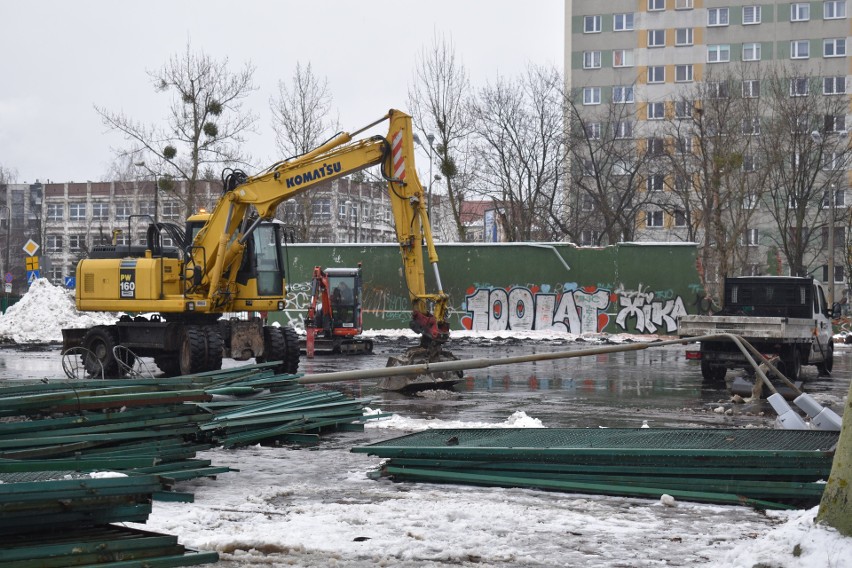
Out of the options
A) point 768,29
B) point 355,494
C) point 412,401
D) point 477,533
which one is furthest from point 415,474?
point 768,29

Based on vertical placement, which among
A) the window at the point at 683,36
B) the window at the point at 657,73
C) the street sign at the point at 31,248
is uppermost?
the window at the point at 683,36

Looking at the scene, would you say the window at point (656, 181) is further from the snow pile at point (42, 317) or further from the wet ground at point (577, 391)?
the snow pile at point (42, 317)

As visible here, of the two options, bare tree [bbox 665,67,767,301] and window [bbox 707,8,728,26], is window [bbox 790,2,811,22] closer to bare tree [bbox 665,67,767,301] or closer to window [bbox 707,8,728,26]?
window [bbox 707,8,728,26]

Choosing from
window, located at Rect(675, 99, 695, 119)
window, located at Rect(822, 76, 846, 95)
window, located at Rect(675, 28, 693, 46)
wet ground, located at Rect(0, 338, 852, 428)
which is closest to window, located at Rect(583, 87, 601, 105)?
window, located at Rect(675, 28, 693, 46)

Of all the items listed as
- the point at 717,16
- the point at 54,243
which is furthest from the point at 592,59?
the point at 54,243

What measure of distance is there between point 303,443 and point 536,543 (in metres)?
5.10

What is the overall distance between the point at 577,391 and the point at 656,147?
4156 cm

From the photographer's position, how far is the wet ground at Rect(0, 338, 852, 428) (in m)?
14.6

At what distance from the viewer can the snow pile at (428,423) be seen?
493 inches

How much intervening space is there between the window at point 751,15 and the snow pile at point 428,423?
69124 millimetres

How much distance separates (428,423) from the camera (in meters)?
13.2

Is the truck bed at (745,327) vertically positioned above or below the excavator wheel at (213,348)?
above

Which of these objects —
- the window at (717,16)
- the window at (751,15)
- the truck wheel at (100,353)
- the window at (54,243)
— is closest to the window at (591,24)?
the window at (717,16)

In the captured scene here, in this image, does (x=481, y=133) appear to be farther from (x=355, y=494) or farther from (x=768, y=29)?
(x=355, y=494)
